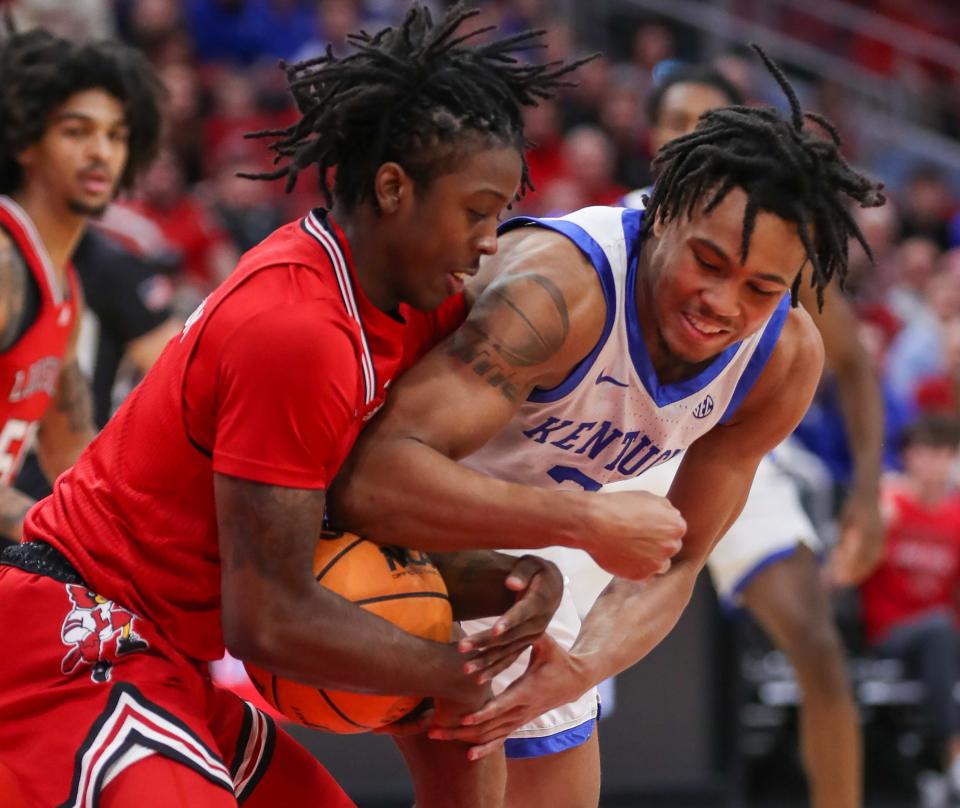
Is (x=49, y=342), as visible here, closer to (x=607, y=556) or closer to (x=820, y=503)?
(x=607, y=556)

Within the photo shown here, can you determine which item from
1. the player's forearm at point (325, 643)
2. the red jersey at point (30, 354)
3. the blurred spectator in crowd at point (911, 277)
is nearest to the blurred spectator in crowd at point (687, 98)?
the red jersey at point (30, 354)

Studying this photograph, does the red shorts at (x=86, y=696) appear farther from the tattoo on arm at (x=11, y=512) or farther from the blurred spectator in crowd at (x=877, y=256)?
the blurred spectator in crowd at (x=877, y=256)

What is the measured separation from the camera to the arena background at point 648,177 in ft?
20.3

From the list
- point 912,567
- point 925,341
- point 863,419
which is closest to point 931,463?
point 912,567

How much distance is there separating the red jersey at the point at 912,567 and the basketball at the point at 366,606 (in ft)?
15.2

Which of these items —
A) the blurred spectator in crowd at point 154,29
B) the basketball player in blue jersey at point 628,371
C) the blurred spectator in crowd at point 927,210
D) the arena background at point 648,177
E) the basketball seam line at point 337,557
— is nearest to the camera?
the basketball seam line at point 337,557

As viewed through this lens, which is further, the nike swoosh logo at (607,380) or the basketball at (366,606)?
the nike swoosh logo at (607,380)

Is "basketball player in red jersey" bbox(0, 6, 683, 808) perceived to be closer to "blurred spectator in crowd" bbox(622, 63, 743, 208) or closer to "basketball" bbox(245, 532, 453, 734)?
"basketball" bbox(245, 532, 453, 734)

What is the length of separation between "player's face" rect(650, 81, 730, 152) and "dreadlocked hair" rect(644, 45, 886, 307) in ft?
7.47

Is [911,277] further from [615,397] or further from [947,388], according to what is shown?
[615,397]

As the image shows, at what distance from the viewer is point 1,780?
→ 260 centimetres

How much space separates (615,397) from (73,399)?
73.5 inches

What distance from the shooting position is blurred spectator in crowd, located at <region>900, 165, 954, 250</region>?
36.8 ft

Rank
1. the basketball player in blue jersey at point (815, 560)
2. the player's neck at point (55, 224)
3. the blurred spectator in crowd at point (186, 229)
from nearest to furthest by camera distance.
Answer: the player's neck at point (55, 224) < the basketball player in blue jersey at point (815, 560) < the blurred spectator in crowd at point (186, 229)
